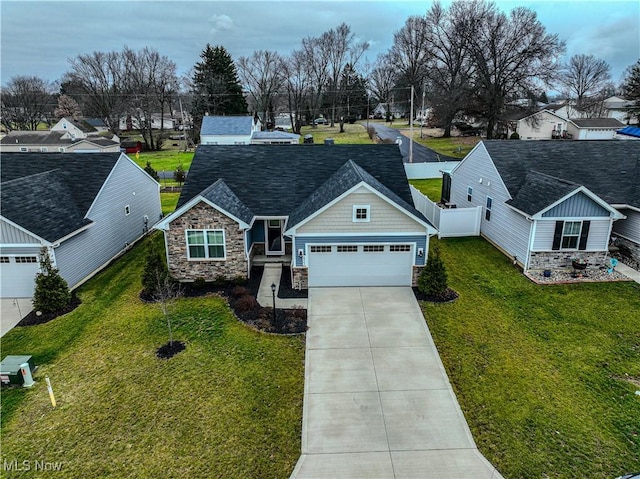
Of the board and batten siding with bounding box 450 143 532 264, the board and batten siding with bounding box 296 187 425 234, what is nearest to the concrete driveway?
the board and batten siding with bounding box 296 187 425 234

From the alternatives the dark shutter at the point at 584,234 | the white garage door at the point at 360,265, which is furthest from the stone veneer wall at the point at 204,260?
the dark shutter at the point at 584,234

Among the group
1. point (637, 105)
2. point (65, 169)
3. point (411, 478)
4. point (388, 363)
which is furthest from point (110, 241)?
point (637, 105)

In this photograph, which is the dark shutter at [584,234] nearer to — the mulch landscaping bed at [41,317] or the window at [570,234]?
the window at [570,234]

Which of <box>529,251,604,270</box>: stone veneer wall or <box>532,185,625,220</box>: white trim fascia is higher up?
<box>532,185,625,220</box>: white trim fascia

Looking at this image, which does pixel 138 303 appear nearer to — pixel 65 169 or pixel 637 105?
pixel 65 169

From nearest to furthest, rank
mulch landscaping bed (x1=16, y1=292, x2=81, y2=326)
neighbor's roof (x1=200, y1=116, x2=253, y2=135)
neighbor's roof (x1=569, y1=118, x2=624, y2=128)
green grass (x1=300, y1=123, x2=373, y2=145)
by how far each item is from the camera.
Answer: mulch landscaping bed (x1=16, y1=292, x2=81, y2=326), neighbor's roof (x1=200, y1=116, x2=253, y2=135), neighbor's roof (x1=569, y1=118, x2=624, y2=128), green grass (x1=300, y1=123, x2=373, y2=145)

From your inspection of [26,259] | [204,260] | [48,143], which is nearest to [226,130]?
[48,143]

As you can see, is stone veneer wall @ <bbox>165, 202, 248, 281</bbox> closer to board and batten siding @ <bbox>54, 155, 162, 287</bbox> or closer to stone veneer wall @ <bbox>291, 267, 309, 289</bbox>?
stone veneer wall @ <bbox>291, 267, 309, 289</bbox>
